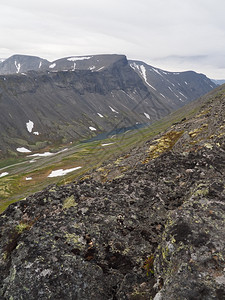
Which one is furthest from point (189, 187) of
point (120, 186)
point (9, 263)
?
point (9, 263)

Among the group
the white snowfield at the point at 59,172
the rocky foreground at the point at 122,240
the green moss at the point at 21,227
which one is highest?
the green moss at the point at 21,227

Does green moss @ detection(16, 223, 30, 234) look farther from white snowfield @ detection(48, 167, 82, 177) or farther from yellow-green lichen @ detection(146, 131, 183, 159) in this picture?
white snowfield @ detection(48, 167, 82, 177)

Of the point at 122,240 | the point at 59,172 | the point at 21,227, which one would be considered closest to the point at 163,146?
the point at 122,240

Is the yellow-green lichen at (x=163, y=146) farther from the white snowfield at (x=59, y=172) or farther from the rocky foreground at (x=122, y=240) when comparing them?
the white snowfield at (x=59, y=172)

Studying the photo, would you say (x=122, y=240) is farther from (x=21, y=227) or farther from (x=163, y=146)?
(x=163, y=146)

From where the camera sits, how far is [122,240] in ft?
32.0

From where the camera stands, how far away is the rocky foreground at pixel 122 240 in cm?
709

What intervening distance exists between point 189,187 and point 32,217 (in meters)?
8.22

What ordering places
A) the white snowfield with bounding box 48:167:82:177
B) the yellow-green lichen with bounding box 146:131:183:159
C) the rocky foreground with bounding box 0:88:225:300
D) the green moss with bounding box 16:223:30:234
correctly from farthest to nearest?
the white snowfield with bounding box 48:167:82:177
the yellow-green lichen with bounding box 146:131:183:159
the green moss with bounding box 16:223:30:234
the rocky foreground with bounding box 0:88:225:300

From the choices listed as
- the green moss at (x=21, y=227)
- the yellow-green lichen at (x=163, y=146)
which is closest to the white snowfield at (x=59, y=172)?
the yellow-green lichen at (x=163, y=146)

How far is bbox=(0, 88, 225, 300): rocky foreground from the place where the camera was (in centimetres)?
709

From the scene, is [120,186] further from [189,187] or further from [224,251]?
[224,251]

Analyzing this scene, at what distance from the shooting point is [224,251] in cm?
697

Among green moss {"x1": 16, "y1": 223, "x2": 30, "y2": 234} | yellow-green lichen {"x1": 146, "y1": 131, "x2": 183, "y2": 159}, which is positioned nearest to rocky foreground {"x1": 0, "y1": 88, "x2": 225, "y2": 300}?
green moss {"x1": 16, "y1": 223, "x2": 30, "y2": 234}
